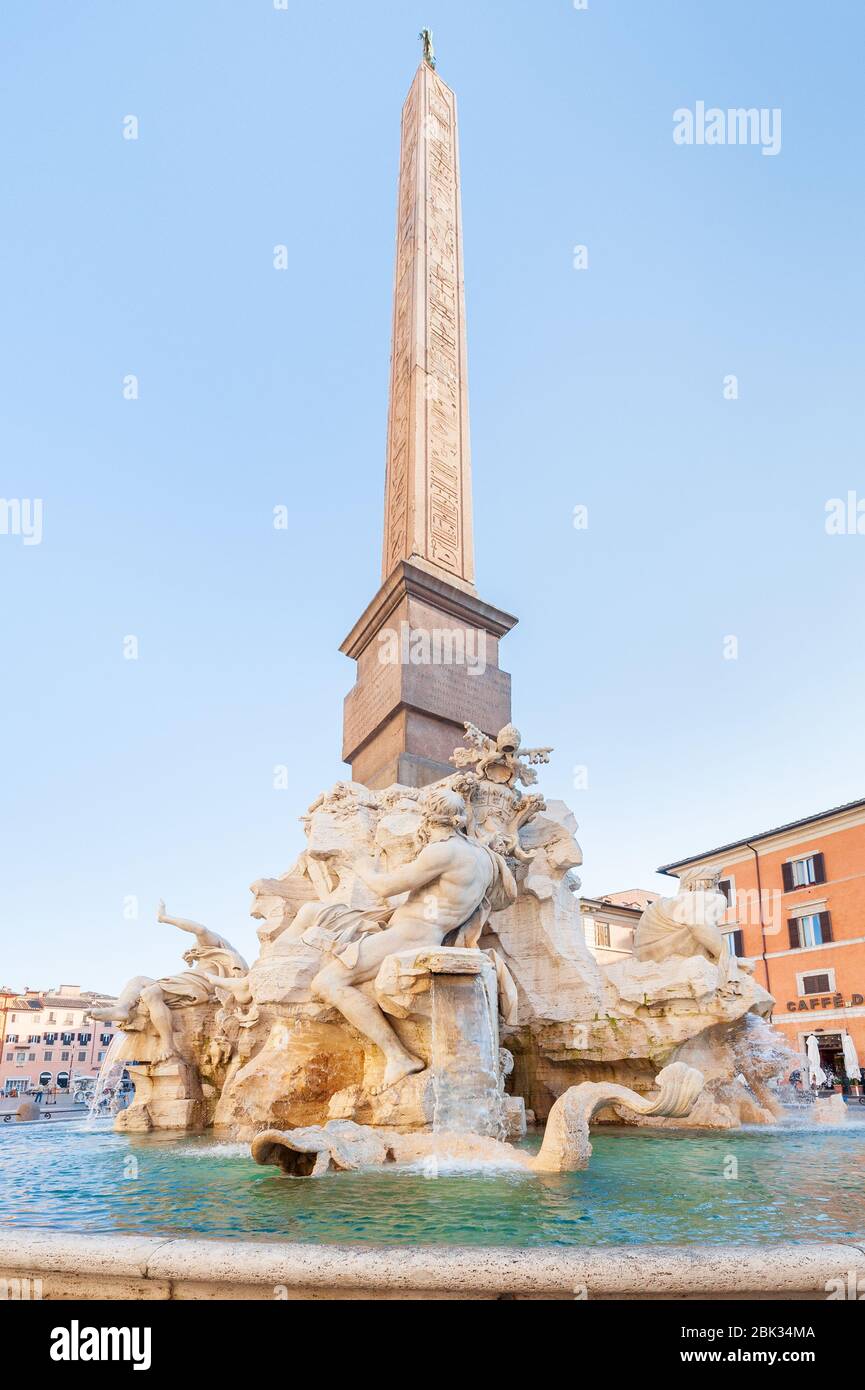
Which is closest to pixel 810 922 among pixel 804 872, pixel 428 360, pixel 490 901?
pixel 804 872

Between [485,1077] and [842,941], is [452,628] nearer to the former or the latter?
[485,1077]

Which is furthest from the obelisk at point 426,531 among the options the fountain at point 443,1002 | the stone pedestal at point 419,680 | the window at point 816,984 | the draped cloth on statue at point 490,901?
the window at point 816,984

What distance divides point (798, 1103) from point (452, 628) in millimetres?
6074

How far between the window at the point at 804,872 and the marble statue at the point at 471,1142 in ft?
71.5

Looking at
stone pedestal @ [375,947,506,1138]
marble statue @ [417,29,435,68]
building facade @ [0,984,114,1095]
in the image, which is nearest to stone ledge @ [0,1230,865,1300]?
stone pedestal @ [375,947,506,1138]

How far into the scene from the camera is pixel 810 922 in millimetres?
23812

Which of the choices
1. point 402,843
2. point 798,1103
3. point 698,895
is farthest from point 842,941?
point 402,843

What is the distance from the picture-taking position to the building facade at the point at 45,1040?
127 ft

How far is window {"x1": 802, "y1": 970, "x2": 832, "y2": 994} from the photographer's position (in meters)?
22.8

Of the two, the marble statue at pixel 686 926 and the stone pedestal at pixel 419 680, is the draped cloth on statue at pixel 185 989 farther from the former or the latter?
the marble statue at pixel 686 926

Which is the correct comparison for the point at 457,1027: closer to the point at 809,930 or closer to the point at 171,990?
the point at 171,990
